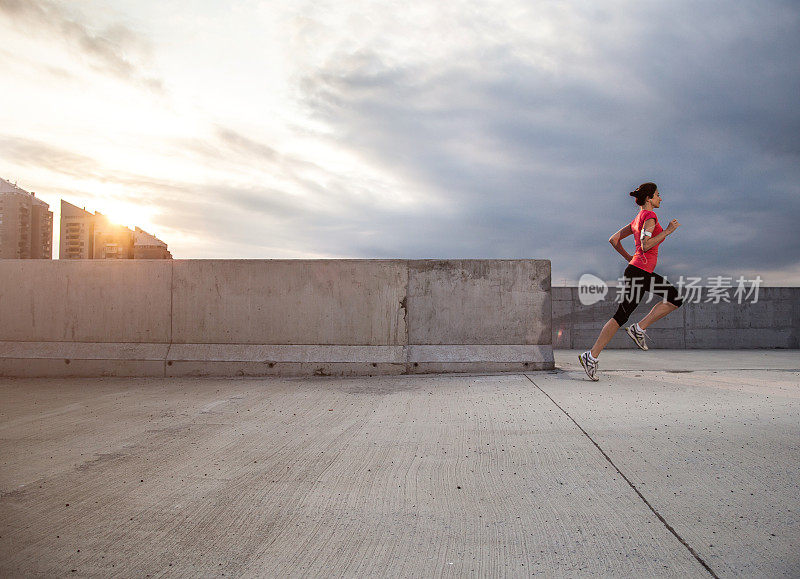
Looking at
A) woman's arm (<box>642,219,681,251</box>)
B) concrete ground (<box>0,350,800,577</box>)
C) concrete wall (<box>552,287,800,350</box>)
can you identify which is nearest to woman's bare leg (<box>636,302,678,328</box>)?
woman's arm (<box>642,219,681,251</box>)

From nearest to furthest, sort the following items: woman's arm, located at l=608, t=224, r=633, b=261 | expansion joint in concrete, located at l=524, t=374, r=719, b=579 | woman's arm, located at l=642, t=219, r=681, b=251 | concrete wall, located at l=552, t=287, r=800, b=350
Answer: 1. expansion joint in concrete, located at l=524, t=374, r=719, b=579
2. woman's arm, located at l=642, t=219, r=681, b=251
3. woman's arm, located at l=608, t=224, r=633, b=261
4. concrete wall, located at l=552, t=287, r=800, b=350

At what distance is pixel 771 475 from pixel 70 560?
369 cm

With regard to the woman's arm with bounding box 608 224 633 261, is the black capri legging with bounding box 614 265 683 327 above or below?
below

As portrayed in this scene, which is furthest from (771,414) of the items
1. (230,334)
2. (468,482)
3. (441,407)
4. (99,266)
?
(99,266)

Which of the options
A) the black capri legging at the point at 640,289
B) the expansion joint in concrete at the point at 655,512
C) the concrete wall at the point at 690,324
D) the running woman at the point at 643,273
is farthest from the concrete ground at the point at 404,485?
the concrete wall at the point at 690,324

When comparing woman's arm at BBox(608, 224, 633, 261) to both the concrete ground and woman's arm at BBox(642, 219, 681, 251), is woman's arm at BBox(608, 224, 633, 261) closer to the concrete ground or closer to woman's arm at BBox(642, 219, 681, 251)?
woman's arm at BBox(642, 219, 681, 251)

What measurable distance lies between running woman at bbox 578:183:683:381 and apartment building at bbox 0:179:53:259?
7691 millimetres

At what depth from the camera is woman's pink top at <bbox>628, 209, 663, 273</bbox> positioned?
6.69 meters

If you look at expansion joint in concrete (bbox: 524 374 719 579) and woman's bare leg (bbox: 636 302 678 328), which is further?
woman's bare leg (bbox: 636 302 678 328)

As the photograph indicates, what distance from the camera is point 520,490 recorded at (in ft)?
9.95

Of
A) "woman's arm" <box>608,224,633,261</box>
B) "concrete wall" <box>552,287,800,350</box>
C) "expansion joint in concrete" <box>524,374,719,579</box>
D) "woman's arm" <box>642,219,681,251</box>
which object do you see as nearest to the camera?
"expansion joint in concrete" <box>524,374,719,579</box>

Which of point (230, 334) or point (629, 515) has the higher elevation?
point (230, 334)

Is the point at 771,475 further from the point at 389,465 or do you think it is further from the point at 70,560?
the point at 70,560

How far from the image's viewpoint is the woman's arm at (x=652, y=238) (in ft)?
21.7
